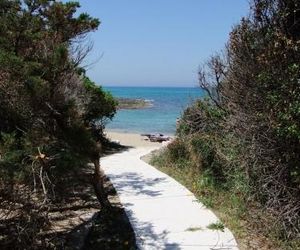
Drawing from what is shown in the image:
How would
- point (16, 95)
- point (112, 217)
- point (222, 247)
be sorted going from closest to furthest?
point (16, 95) < point (222, 247) < point (112, 217)

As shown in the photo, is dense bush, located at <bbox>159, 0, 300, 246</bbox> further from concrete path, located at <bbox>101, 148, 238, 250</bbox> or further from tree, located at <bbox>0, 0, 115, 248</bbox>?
tree, located at <bbox>0, 0, 115, 248</bbox>

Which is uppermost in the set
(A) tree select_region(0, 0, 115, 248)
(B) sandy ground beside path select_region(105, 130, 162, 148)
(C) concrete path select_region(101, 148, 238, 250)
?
(A) tree select_region(0, 0, 115, 248)

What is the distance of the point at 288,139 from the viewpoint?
762 centimetres

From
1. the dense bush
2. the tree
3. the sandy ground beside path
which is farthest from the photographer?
the sandy ground beside path

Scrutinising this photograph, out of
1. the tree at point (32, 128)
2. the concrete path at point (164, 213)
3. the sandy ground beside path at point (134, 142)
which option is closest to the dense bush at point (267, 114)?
the concrete path at point (164, 213)

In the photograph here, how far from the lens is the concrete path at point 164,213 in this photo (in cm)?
743

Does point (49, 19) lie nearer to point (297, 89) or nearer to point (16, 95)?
point (16, 95)

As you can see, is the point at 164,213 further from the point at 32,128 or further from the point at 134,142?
the point at 134,142

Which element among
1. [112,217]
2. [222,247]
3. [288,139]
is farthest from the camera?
[112,217]

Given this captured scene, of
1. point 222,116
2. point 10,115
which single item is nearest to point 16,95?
point 10,115

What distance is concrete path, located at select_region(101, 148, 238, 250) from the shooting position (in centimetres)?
743

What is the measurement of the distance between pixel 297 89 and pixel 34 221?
Result: 161 inches

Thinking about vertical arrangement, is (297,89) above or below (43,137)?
above

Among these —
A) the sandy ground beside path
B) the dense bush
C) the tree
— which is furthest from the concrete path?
the sandy ground beside path
